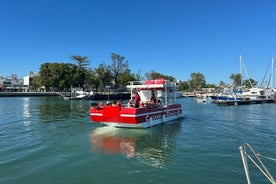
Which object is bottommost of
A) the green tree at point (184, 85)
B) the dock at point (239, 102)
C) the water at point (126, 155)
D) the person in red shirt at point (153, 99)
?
the water at point (126, 155)

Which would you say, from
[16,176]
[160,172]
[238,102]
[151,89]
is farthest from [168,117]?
[238,102]

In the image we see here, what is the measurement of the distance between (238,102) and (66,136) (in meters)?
52.5

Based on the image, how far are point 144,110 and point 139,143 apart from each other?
4.39 metres

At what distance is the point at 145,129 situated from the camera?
2097 cm

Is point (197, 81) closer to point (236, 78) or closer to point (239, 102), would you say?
point (236, 78)

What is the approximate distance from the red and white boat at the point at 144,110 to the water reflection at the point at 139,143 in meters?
0.80

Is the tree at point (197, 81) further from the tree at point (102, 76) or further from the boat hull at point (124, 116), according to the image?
the boat hull at point (124, 116)

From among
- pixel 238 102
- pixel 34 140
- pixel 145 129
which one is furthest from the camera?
pixel 238 102

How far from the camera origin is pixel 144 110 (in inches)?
805

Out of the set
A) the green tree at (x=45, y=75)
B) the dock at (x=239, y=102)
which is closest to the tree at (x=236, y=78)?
the dock at (x=239, y=102)

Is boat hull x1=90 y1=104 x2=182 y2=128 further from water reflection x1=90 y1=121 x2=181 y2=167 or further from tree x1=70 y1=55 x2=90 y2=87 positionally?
tree x1=70 y1=55 x2=90 y2=87

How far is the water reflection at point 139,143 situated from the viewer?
1358 centimetres

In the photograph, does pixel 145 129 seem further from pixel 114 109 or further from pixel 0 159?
pixel 0 159

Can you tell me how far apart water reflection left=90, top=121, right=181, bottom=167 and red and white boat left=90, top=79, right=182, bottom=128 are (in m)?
0.80
